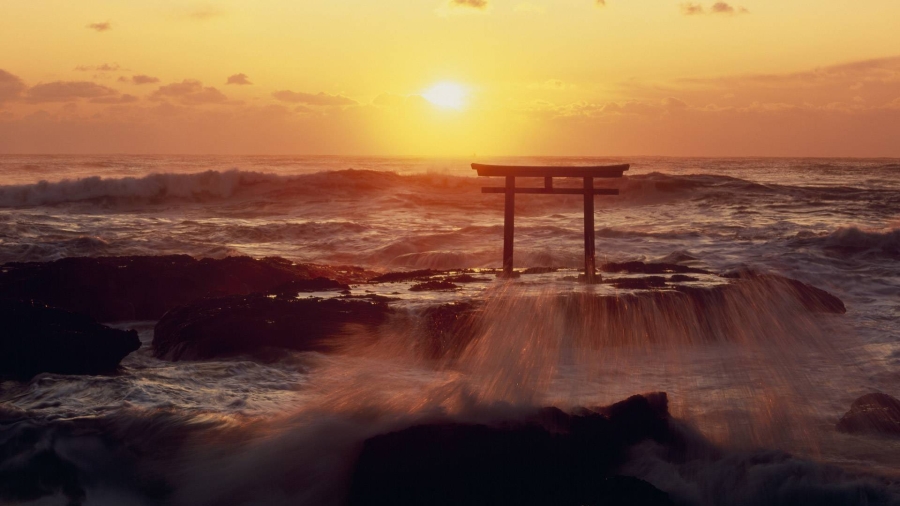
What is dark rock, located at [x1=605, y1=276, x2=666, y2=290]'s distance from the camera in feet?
41.3

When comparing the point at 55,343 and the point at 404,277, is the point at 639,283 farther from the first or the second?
the point at 55,343

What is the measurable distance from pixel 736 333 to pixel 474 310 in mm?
3753

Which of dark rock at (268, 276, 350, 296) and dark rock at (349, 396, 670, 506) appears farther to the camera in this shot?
dark rock at (268, 276, 350, 296)

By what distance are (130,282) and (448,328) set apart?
5.85 metres

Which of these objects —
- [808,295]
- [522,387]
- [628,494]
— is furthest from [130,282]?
[808,295]

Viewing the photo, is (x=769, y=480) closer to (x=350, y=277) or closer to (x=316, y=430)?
(x=316, y=430)

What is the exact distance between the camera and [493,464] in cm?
602

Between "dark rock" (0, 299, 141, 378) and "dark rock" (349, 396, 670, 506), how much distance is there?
12.7 ft

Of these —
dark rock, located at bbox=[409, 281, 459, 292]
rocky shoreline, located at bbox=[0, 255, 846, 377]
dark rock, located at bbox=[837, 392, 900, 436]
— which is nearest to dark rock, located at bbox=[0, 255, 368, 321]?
rocky shoreline, located at bbox=[0, 255, 846, 377]

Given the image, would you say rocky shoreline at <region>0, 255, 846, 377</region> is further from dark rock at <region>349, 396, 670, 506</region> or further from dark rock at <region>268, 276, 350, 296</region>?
dark rock at <region>349, 396, 670, 506</region>

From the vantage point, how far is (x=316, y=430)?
6.59 m

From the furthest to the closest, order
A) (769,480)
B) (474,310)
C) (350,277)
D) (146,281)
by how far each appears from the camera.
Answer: (350,277) → (146,281) → (474,310) → (769,480)

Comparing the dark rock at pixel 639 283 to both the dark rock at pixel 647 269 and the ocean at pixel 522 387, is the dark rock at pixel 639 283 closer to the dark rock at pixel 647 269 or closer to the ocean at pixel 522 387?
the ocean at pixel 522 387

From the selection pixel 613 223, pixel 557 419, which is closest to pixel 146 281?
pixel 557 419
